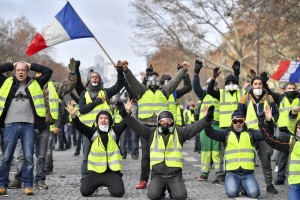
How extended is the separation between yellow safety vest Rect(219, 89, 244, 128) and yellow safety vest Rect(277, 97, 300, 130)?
1243 mm

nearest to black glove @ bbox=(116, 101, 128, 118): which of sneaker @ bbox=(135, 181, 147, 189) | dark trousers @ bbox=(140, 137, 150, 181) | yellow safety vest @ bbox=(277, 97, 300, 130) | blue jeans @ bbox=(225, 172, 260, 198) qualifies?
dark trousers @ bbox=(140, 137, 150, 181)

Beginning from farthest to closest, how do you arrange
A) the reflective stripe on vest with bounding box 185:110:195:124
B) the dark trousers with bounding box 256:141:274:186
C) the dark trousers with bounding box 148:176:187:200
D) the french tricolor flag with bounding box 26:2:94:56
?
the reflective stripe on vest with bounding box 185:110:195:124 → the french tricolor flag with bounding box 26:2:94:56 → the dark trousers with bounding box 256:141:274:186 → the dark trousers with bounding box 148:176:187:200

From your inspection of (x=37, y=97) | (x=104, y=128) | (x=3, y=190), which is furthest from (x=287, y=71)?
(x=3, y=190)

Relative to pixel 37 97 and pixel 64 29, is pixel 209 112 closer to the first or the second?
pixel 37 97

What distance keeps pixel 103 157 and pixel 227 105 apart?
283cm

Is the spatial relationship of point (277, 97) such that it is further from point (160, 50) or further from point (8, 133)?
point (160, 50)

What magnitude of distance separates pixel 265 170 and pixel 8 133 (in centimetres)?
437

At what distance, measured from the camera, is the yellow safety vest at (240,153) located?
10.7m

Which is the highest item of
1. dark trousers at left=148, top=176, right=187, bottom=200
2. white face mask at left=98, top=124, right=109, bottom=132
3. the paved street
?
white face mask at left=98, top=124, right=109, bottom=132

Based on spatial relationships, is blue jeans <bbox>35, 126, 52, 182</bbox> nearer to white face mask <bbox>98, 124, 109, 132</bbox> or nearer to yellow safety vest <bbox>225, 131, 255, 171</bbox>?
white face mask <bbox>98, 124, 109, 132</bbox>

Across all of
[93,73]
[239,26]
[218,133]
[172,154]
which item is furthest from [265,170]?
[239,26]

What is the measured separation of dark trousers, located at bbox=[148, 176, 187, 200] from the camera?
988 cm

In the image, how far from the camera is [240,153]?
423 inches

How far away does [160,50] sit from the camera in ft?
162
